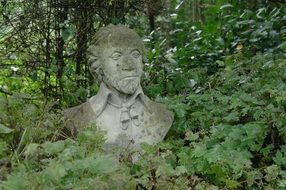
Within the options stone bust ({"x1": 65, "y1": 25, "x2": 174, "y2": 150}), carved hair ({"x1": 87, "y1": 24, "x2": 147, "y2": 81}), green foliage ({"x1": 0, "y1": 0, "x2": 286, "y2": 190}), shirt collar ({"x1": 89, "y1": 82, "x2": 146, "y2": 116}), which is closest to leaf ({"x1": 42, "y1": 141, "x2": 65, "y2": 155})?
green foliage ({"x1": 0, "y1": 0, "x2": 286, "y2": 190})

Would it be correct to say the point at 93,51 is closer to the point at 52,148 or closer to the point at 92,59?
the point at 92,59

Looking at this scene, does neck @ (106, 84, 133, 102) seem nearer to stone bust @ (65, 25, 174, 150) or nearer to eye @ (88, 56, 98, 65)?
stone bust @ (65, 25, 174, 150)

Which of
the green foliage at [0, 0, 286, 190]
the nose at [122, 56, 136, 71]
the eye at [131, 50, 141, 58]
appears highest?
the eye at [131, 50, 141, 58]

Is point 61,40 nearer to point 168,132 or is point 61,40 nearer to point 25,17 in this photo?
point 25,17

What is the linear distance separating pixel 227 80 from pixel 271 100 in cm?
77

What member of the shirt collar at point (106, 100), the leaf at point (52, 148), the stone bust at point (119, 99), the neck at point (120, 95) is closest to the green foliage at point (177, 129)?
the leaf at point (52, 148)

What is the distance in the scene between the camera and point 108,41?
13.4 feet

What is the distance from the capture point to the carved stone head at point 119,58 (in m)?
4.05

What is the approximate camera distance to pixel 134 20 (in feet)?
21.1

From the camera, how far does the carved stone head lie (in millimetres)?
4055

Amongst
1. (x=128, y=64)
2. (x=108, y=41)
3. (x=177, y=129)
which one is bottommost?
(x=177, y=129)

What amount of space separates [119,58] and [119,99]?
308 millimetres

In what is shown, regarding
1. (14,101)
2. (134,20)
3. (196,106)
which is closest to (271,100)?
(196,106)

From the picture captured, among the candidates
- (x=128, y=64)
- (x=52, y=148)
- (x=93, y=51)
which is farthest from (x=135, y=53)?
(x=52, y=148)
